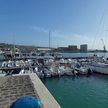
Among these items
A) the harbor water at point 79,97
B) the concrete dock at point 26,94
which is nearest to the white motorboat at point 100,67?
the harbor water at point 79,97

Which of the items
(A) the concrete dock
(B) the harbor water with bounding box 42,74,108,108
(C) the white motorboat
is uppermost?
(A) the concrete dock

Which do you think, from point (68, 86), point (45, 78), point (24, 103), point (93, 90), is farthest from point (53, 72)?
point (24, 103)

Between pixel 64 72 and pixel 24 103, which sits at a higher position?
pixel 24 103

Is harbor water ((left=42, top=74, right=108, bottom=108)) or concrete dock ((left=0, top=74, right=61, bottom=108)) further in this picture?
harbor water ((left=42, top=74, right=108, bottom=108))

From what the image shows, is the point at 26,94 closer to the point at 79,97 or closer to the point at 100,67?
the point at 79,97

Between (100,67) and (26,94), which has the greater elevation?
(26,94)

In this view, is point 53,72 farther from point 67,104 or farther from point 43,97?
point 43,97

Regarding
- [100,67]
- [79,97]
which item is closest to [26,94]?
[79,97]

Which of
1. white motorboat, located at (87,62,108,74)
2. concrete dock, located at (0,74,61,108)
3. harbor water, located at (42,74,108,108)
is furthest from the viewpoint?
white motorboat, located at (87,62,108,74)

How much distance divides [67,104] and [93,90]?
288 inches

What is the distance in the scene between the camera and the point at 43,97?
1089 cm

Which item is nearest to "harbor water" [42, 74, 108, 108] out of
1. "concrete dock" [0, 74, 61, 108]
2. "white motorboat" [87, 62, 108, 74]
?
"concrete dock" [0, 74, 61, 108]

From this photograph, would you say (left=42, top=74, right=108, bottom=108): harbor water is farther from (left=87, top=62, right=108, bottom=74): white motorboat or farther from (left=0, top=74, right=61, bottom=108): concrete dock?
(left=87, top=62, right=108, bottom=74): white motorboat

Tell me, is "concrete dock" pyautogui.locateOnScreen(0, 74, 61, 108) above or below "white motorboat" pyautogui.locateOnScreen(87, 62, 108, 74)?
above
